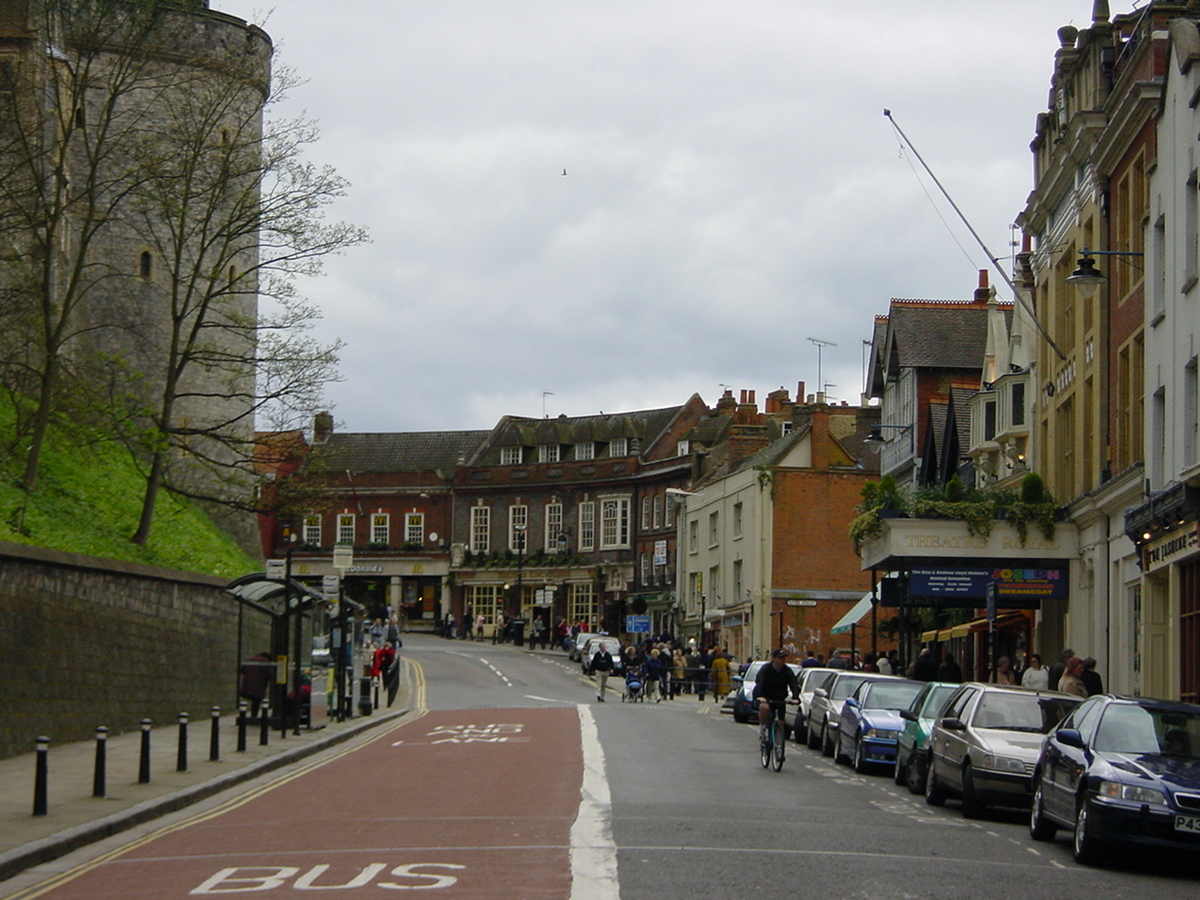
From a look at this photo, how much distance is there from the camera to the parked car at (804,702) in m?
29.3

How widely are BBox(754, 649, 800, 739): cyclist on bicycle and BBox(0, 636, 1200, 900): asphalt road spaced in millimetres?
769

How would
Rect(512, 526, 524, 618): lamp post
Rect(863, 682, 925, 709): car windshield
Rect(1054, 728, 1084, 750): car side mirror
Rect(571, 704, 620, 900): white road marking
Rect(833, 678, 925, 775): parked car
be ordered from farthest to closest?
Rect(512, 526, 524, 618): lamp post → Rect(863, 682, 925, 709): car windshield → Rect(833, 678, 925, 775): parked car → Rect(1054, 728, 1084, 750): car side mirror → Rect(571, 704, 620, 900): white road marking

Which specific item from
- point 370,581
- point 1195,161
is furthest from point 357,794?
point 370,581

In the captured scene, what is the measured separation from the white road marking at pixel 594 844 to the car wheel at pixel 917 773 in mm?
3704

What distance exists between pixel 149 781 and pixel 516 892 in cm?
864

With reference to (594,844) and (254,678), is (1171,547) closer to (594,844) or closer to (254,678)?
(254,678)

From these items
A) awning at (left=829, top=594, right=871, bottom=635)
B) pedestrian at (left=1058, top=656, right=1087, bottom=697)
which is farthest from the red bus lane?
awning at (left=829, top=594, right=871, bottom=635)

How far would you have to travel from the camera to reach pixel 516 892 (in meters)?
10.5

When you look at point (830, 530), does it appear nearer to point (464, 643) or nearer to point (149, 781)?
point (464, 643)

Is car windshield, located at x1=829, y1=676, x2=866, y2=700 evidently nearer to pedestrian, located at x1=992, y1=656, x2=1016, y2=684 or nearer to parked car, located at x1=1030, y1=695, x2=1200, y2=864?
pedestrian, located at x1=992, y1=656, x2=1016, y2=684

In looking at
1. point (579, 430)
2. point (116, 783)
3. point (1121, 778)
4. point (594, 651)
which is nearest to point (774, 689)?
point (116, 783)

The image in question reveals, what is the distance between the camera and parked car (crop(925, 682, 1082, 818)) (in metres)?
16.7

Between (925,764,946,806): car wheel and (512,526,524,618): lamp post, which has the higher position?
(512,526,524,618): lamp post

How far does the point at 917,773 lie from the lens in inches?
790
